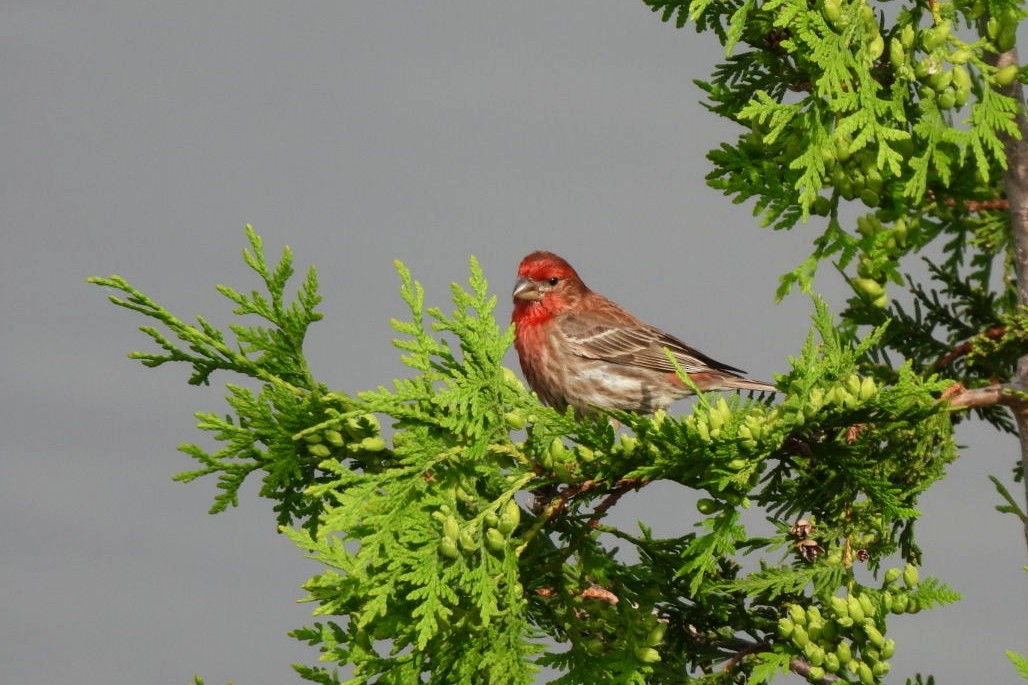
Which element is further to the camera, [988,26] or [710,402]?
[988,26]

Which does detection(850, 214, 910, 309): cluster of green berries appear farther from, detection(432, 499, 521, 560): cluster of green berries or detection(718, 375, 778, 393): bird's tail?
detection(432, 499, 521, 560): cluster of green berries

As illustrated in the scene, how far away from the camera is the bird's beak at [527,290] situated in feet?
37.2

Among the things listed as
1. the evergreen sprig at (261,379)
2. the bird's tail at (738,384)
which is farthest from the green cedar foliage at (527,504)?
the bird's tail at (738,384)

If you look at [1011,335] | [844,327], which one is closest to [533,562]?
[1011,335]

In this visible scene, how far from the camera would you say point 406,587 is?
23.5 ft

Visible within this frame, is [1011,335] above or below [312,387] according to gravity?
above

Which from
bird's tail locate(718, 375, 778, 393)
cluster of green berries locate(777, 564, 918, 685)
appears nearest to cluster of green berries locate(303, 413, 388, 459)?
cluster of green berries locate(777, 564, 918, 685)

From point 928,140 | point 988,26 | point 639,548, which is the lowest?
point 639,548

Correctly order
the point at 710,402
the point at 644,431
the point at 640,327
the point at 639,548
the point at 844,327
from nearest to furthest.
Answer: the point at 644,431, the point at 710,402, the point at 639,548, the point at 844,327, the point at 640,327

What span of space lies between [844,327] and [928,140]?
2593mm

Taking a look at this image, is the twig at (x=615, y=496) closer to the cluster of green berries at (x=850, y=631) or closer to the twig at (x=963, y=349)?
the cluster of green berries at (x=850, y=631)

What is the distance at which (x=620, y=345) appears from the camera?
11.3 meters

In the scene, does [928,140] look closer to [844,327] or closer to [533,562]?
[844,327]

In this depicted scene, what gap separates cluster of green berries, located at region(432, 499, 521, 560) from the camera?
689 cm
